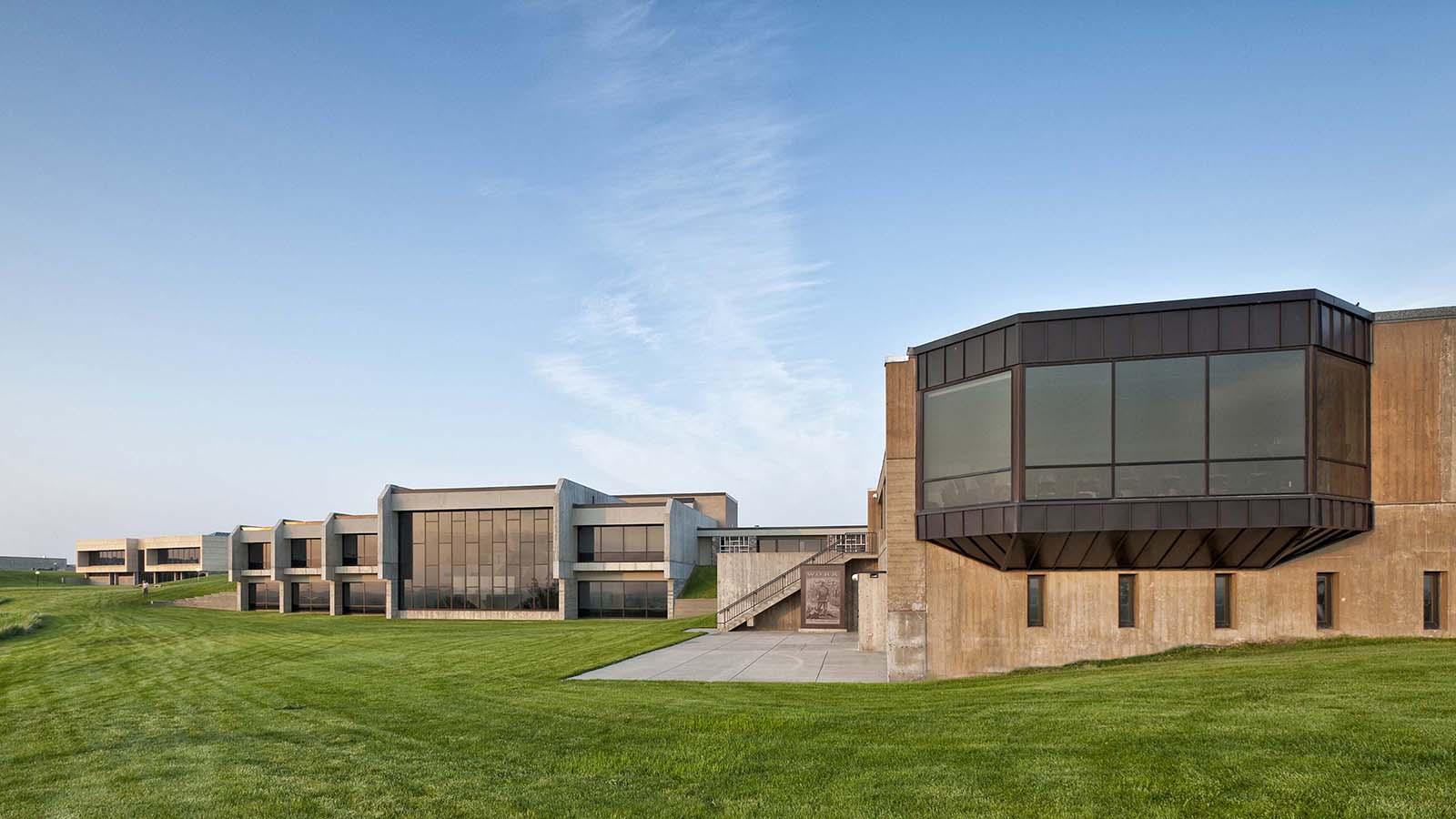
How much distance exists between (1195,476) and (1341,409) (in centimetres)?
323

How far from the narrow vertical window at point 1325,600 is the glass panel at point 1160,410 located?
426 centimetres

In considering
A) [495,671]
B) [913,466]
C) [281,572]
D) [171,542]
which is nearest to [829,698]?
[913,466]

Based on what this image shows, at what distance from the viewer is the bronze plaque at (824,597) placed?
3619 centimetres

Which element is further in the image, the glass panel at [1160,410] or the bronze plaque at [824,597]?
the bronze plaque at [824,597]

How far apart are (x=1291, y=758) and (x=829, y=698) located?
8827 millimetres

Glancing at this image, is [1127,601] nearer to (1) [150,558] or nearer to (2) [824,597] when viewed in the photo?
(2) [824,597]

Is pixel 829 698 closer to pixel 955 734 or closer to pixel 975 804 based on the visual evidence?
pixel 955 734

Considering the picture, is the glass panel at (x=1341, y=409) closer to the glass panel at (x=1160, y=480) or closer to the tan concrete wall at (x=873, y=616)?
the glass panel at (x=1160, y=480)

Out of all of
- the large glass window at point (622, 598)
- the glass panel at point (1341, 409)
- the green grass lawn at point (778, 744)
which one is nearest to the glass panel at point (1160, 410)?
the glass panel at point (1341, 409)

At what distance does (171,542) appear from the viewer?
100312 mm

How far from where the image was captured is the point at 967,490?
59.8 feet

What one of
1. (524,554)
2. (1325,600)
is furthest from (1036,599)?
(524,554)

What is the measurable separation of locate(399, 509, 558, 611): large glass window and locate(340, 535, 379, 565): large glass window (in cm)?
413

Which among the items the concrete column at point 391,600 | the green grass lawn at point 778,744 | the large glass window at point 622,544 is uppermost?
the green grass lawn at point 778,744
